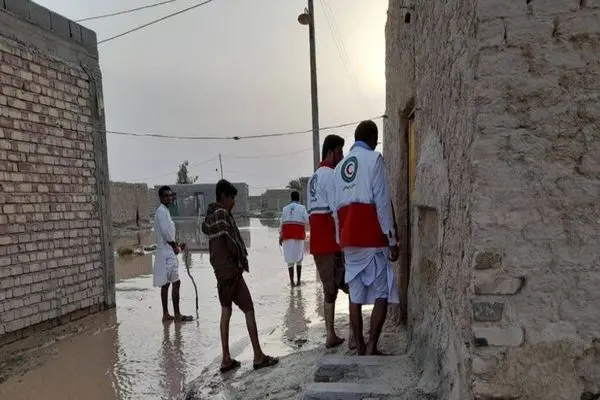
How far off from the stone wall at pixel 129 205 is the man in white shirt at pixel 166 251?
15633mm

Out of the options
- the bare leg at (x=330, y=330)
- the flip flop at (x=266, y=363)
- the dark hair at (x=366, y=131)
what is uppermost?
the dark hair at (x=366, y=131)

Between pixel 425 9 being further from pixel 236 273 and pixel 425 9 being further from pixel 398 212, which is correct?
pixel 236 273

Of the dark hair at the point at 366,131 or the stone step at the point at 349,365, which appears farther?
the dark hair at the point at 366,131

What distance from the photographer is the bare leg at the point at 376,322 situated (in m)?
3.69

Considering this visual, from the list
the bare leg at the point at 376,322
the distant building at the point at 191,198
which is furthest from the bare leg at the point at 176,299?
the distant building at the point at 191,198

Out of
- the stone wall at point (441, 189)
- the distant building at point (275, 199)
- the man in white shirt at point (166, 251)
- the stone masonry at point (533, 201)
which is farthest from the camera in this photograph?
the distant building at point (275, 199)

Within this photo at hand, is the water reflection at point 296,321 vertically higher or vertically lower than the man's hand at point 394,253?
lower

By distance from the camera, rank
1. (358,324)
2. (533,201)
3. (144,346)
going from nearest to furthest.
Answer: (533,201)
(358,324)
(144,346)

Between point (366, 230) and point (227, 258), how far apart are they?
1.38 m

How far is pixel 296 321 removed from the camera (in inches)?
253

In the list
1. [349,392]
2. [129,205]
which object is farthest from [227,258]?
[129,205]

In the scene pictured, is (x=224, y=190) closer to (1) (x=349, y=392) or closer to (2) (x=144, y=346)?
(1) (x=349, y=392)

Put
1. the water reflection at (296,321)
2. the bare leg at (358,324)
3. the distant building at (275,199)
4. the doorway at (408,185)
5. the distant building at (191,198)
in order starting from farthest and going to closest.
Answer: the distant building at (275,199) < the distant building at (191,198) < the water reflection at (296,321) < the doorway at (408,185) < the bare leg at (358,324)

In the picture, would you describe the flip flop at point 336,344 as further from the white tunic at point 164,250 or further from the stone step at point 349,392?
the white tunic at point 164,250
